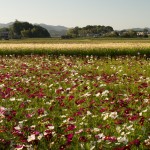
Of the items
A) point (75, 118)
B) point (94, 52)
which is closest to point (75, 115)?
point (75, 118)

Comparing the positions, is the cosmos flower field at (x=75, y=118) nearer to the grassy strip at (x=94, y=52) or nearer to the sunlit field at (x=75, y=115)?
the sunlit field at (x=75, y=115)

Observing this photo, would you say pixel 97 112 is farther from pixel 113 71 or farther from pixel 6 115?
pixel 113 71

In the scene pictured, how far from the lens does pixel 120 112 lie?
22.7 ft

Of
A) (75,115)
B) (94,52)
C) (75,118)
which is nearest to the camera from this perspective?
(75,115)

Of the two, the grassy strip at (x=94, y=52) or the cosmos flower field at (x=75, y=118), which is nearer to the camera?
the cosmos flower field at (x=75, y=118)

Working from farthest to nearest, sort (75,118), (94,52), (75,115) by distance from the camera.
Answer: (94,52) < (75,118) < (75,115)

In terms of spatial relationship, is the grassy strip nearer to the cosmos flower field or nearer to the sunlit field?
the sunlit field

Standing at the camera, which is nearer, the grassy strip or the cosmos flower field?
the cosmos flower field

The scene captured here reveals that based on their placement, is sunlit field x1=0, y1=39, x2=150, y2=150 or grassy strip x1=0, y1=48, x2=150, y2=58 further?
grassy strip x1=0, y1=48, x2=150, y2=58

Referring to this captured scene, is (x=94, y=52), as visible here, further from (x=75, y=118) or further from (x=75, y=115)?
(x=75, y=115)

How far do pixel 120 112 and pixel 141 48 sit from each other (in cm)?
1944

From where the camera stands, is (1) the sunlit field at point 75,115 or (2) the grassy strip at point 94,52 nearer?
(1) the sunlit field at point 75,115

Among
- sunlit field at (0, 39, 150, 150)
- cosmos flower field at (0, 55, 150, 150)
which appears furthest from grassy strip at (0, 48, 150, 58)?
cosmos flower field at (0, 55, 150, 150)

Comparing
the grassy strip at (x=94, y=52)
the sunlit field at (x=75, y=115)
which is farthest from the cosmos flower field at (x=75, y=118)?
the grassy strip at (x=94, y=52)
